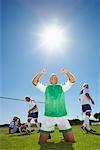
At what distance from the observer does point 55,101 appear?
334cm

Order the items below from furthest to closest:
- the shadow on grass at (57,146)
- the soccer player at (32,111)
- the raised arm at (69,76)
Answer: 1. the soccer player at (32,111)
2. the raised arm at (69,76)
3. the shadow on grass at (57,146)

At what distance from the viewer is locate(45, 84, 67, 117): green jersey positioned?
3.31 meters

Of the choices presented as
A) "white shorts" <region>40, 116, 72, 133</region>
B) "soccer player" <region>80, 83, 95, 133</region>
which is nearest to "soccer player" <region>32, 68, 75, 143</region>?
"white shorts" <region>40, 116, 72, 133</region>

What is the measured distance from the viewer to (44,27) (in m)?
3.83

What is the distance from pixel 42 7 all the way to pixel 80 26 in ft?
1.56

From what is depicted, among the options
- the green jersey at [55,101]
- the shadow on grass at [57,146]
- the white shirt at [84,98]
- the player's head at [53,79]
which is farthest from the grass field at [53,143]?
the player's head at [53,79]

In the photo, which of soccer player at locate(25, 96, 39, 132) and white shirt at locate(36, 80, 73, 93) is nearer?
white shirt at locate(36, 80, 73, 93)

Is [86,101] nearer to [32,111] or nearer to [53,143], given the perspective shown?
[32,111]

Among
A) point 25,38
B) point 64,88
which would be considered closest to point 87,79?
point 64,88

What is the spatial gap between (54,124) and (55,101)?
22 centimetres

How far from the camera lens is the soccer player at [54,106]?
10.7 feet

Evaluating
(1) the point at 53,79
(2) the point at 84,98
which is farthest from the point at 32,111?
(1) the point at 53,79

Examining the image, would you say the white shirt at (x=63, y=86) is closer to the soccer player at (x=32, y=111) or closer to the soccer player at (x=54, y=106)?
the soccer player at (x=54, y=106)

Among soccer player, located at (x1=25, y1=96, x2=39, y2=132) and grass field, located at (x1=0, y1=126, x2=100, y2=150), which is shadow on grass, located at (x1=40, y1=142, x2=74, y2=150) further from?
soccer player, located at (x1=25, y1=96, x2=39, y2=132)
